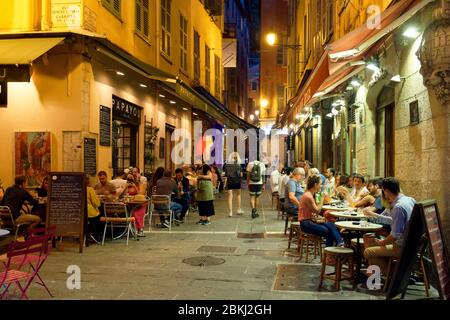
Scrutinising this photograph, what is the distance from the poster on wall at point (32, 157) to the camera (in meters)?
10.4

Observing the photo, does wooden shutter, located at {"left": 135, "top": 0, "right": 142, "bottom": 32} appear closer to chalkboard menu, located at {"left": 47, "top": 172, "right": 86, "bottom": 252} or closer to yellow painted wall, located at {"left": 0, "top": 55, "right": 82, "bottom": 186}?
yellow painted wall, located at {"left": 0, "top": 55, "right": 82, "bottom": 186}

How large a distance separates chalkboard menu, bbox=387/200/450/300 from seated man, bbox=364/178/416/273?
22 centimetres

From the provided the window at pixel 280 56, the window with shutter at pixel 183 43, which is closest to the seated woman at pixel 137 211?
the window with shutter at pixel 183 43

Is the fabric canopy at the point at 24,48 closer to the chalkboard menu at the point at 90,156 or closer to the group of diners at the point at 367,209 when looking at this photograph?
the chalkboard menu at the point at 90,156

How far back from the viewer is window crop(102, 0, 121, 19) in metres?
11.6

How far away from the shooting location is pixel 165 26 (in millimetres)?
16906

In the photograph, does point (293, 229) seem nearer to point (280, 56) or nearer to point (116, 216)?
point (116, 216)

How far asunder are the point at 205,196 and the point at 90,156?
326 centimetres

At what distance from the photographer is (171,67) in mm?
Answer: 17750

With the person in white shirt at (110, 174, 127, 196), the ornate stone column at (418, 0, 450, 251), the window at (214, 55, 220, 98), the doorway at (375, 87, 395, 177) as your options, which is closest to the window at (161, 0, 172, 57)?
the person in white shirt at (110, 174, 127, 196)

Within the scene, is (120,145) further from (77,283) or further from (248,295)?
(248,295)

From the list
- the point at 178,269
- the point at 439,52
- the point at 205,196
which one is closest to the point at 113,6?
the point at 205,196
